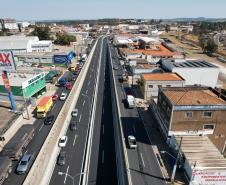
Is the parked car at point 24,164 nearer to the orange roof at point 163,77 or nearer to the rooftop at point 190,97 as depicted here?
the rooftop at point 190,97

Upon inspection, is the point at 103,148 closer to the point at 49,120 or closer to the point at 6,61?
the point at 49,120

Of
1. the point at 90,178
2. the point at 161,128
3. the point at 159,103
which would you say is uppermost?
the point at 159,103

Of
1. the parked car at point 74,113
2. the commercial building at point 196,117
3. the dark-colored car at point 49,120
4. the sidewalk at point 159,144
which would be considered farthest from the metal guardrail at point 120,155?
the dark-colored car at point 49,120

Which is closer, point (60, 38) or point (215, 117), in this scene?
point (215, 117)

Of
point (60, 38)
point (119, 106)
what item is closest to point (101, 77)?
point (119, 106)

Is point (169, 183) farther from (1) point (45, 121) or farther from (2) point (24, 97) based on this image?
(2) point (24, 97)

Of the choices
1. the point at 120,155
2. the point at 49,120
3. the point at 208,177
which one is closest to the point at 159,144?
the point at 120,155

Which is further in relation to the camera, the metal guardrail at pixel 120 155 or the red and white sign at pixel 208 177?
the metal guardrail at pixel 120 155
